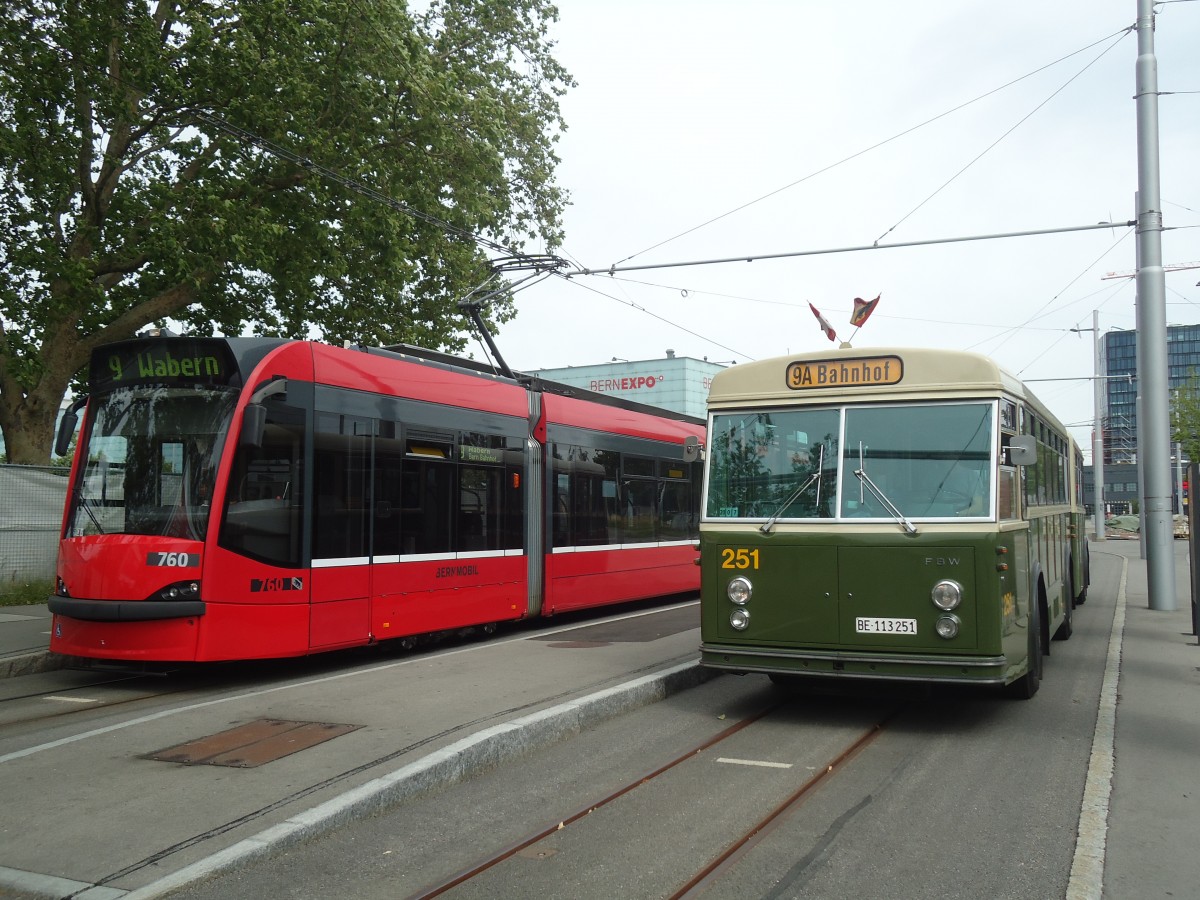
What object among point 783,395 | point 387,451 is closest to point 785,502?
point 783,395

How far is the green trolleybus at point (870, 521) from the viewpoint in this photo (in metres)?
7.48

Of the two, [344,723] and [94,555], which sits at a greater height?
[94,555]

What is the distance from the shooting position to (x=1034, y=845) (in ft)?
16.8

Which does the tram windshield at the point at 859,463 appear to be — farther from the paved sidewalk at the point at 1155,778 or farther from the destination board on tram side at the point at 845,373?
the paved sidewalk at the point at 1155,778

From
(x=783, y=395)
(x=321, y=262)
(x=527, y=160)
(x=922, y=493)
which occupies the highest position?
(x=527, y=160)

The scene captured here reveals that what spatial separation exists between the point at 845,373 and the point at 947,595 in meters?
1.89

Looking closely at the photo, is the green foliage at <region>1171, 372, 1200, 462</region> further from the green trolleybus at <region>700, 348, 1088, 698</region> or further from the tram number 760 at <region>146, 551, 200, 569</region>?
the tram number 760 at <region>146, 551, 200, 569</region>

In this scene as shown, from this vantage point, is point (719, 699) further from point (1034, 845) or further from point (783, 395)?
point (1034, 845)

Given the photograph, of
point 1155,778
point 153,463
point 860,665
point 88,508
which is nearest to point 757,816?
point 860,665

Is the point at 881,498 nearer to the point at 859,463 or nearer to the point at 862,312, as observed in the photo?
the point at 859,463

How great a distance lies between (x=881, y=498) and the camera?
7793mm

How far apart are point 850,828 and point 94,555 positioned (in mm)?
7162

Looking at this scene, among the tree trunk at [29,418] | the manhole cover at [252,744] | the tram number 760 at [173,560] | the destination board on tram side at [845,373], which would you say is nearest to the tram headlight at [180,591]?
the tram number 760 at [173,560]

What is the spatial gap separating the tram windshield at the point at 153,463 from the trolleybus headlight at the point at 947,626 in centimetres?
629
